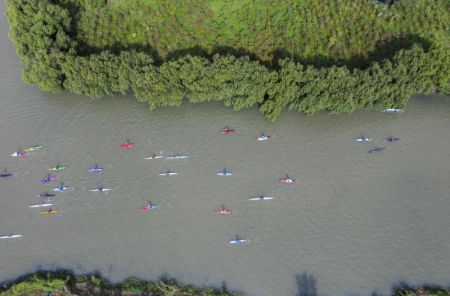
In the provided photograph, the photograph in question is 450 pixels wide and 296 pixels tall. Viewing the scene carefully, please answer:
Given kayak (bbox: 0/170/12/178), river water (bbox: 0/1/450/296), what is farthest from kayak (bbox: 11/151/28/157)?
kayak (bbox: 0/170/12/178)

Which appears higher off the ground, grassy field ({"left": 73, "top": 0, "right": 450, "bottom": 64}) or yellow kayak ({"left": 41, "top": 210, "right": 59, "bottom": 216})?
grassy field ({"left": 73, "top": 0, "right": 450, "bottom": 64})

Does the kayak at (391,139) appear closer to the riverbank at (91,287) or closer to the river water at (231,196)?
the river water at (231,196)

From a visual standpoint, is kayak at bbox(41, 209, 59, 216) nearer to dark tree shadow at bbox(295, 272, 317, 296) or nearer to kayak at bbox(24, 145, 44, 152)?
kayak at bbox(24, 145, 44, 152)

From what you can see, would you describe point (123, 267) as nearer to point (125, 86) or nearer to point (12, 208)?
point (12, 208)

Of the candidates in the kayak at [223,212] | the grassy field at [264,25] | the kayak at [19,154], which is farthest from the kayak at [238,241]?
the kayak at [19,154]

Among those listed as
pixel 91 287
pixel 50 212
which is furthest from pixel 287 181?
pixel 50 212

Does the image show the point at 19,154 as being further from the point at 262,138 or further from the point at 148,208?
the point at 262,138
